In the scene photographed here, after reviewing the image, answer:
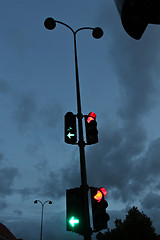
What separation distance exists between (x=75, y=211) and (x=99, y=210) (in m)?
0.54

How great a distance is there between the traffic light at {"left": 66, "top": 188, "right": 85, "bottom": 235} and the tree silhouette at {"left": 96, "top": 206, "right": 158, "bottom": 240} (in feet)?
97.3

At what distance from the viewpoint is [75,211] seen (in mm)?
5039

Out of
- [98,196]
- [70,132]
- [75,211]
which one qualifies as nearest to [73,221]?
[75,211]

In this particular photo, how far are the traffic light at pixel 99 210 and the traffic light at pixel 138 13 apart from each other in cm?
426

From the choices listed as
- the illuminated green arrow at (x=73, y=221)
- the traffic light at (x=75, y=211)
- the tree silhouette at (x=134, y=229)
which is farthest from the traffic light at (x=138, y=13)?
the tree silhouette at (x=134, y=229)

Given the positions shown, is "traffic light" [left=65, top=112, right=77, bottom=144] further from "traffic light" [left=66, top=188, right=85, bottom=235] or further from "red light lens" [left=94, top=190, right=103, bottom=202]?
"red light lens" [left=94, top=190, right=103, bottom=202]

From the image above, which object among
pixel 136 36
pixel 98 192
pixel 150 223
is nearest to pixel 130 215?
pixel 150 223

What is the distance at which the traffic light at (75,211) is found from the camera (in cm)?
496

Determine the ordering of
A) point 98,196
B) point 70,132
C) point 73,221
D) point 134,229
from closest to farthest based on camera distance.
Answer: point 73,221 → point 98,196 → point 70,132 → point 134,229

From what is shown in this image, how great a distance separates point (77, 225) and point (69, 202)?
1.69ft

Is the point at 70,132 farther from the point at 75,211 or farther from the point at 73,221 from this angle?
the point at 73,221

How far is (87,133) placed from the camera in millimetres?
6004

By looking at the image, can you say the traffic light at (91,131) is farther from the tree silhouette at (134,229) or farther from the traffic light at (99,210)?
the tree silhouette at (134,229)

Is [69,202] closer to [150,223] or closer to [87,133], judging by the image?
[87,133]
